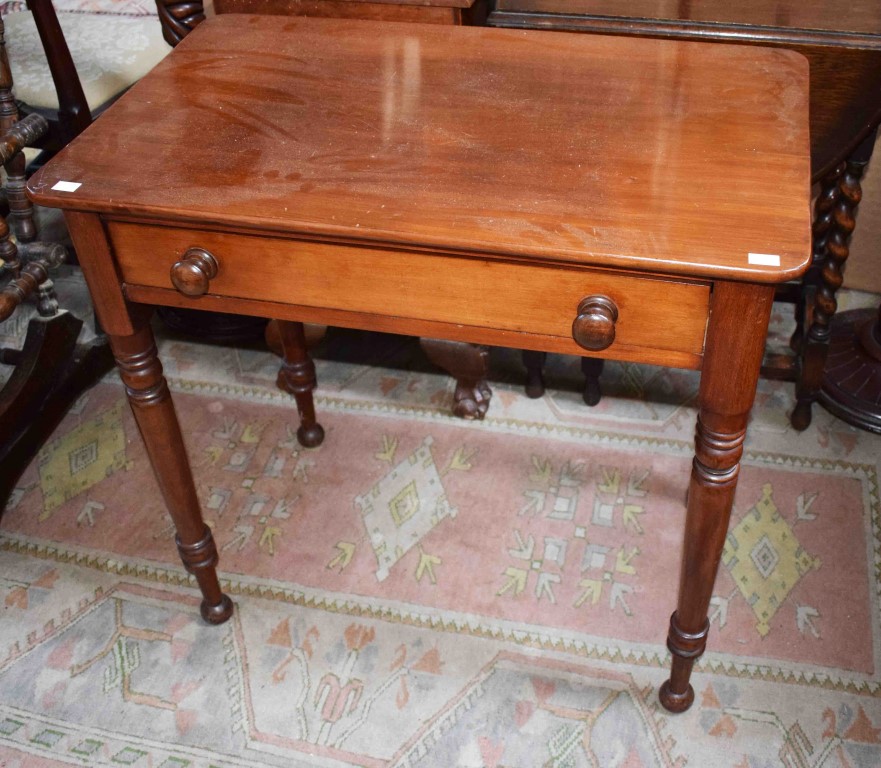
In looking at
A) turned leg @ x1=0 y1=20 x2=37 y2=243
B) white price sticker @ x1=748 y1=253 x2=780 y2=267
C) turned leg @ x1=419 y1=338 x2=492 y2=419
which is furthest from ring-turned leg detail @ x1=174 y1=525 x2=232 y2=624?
white price sticker @ x1=748 y1=253 x2=780 y2=267

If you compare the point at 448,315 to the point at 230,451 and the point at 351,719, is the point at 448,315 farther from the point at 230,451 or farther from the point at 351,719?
the point at 230,451

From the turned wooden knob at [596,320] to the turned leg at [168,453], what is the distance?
598 mm

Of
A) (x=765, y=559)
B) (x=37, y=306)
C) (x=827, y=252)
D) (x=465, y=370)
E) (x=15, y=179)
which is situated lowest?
(x=765, y=559)

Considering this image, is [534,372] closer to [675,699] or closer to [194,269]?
[675,699]

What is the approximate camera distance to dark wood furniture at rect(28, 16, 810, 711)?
1.07 m

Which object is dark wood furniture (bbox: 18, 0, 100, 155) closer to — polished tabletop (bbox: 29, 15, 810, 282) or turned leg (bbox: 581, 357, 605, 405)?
polished tabletop (bbox: 29, 15, 810, 282)

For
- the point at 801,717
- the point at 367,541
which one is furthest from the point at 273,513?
the point at 801,717

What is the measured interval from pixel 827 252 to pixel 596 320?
939mm

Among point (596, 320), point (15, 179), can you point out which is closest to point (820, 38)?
point (596, 320)

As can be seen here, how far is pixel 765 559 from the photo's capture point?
1.78 meters

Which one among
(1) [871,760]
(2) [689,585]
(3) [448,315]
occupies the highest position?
(3) [448,315]

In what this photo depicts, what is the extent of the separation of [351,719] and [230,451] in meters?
Answer: 0.70

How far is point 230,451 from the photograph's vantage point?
205cm

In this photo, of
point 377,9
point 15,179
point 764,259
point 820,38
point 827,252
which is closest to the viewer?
point 764,259
